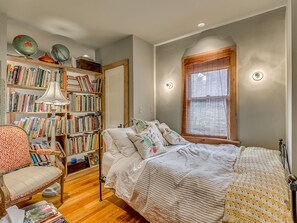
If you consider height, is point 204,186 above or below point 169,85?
below

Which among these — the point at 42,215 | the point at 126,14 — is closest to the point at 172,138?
the point at 42,215

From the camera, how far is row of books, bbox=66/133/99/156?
2.99m

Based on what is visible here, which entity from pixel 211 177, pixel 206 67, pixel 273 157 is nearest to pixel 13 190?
pixel 211 177

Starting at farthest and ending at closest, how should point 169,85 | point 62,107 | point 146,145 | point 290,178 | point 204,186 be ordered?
point 169,85, point 62,107, point 146,145, point 204,186, point 290,178

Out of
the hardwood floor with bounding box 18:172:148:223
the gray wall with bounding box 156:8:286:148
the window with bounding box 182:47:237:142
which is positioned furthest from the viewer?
the window with bounding box 182:47:237:142

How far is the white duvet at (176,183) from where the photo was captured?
1.29m

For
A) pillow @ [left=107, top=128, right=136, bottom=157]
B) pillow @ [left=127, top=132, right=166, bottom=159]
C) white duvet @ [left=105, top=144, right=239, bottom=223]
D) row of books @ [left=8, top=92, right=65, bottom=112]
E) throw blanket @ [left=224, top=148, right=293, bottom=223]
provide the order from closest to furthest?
throw blanket @ [left=224, top=148, right=293, bottom=223] → white duvet @ [left=105, top=144, right=239, bottom=223] → pillow @ [left=127, top=132, right=166, bottom=159] → pillow @ [left=107, top=128, right=136, bottom=157] → row of books @ [left=8, top=92, right=65, bottom=112]

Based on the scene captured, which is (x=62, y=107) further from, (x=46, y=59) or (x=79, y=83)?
(x=46, y=59)

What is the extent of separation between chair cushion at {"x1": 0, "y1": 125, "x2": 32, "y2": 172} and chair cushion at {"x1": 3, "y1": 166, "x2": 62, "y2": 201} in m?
0.11

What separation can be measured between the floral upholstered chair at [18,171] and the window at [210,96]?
2253 mm

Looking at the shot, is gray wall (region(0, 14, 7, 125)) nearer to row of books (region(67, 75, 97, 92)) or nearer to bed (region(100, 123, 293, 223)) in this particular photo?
row of books (region(67, 75, 97, 92))

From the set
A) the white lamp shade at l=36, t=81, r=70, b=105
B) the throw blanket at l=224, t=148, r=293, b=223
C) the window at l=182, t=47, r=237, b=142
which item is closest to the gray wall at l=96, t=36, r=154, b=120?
the window at l=182, t=47, r=237, b=142

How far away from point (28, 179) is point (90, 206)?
0.79 metres

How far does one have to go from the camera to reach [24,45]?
2.43 metres
